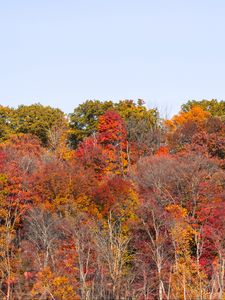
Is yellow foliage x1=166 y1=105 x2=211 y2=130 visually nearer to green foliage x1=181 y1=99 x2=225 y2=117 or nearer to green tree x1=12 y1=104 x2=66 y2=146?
green foliage x1=181 y1=99 x2=225 y2=117

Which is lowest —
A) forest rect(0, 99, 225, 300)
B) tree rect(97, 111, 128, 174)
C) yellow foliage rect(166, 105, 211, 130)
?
forest rect(0, 99, 225, 300)

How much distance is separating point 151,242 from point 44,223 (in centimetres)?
633

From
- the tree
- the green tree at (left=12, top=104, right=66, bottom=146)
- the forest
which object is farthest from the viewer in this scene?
the green tree at (left=12, top=104, right=66, bottom=146)

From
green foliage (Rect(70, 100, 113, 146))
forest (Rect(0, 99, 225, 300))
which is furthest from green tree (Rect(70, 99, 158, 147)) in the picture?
forest (Rect(0, 99, 225, 300))

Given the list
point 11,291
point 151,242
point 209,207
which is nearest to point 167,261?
point 151,242

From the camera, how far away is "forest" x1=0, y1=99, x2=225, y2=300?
Result: 1033 inches

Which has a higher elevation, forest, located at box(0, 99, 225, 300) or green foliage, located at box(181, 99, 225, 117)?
green foliage, located at box(181, 99, 225, 117)

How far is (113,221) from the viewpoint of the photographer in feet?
109

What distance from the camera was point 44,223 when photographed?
31.0 meters

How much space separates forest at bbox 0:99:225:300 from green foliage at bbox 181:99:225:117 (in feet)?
45.5

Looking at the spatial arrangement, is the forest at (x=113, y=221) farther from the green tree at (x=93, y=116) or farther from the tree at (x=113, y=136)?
the green tree at (x=93, y=116)

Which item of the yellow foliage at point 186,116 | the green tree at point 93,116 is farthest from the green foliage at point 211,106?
the green tree at point 93,116

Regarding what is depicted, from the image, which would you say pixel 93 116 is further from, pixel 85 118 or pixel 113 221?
pixel 113 221

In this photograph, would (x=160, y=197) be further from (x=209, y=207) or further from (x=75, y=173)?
(x=75, y=173)
